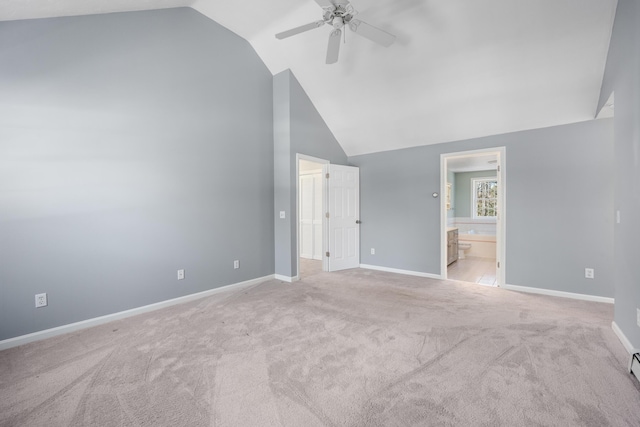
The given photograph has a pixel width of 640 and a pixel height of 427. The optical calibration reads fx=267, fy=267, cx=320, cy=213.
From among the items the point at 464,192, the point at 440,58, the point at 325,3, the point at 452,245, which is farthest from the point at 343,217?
the point at 464,192

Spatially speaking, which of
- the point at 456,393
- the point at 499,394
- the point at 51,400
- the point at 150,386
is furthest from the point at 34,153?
the point at 499,394

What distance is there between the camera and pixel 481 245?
21.1ft

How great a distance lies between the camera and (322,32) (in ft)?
11.2

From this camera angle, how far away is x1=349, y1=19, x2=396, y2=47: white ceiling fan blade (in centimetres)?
244

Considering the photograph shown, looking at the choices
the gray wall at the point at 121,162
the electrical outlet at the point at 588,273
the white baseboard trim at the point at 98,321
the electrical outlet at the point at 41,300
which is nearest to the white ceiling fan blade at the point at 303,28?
the gray wall at the point at 121,162

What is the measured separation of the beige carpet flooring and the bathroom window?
518 cm

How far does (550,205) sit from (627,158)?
157 centimetres

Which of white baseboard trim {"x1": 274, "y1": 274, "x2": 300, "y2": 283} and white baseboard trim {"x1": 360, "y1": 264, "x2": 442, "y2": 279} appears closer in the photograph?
white baseboard trim {"x1": 274, "y1": 274, "x2": 300, "y2": 283}

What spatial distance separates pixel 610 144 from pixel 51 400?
18.8ft

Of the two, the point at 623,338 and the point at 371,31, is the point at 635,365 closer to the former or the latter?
the point at 623,338

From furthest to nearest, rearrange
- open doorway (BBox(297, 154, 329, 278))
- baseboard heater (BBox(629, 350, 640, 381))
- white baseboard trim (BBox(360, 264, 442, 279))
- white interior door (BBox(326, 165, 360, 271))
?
open doorway (BBox(297, 154, 329, 278)) → white interior door (BBox(326, 165, 360, 271)) → white baseboard trim (BBox(360, 264, 442, 279)) → baseboard heater (BBox(629, 350, 640, 381))

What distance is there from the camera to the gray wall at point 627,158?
1.95 metres

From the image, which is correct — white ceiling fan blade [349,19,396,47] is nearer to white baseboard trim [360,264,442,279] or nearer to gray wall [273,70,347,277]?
gray wall [273,70,347,277]

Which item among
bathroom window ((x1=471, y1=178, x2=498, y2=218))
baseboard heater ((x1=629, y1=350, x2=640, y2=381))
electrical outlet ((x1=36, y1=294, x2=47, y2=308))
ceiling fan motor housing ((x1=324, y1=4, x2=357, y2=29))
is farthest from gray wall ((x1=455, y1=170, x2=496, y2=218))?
electrical outlet ((x1=36, y1=294, x2=47, y2=308))
